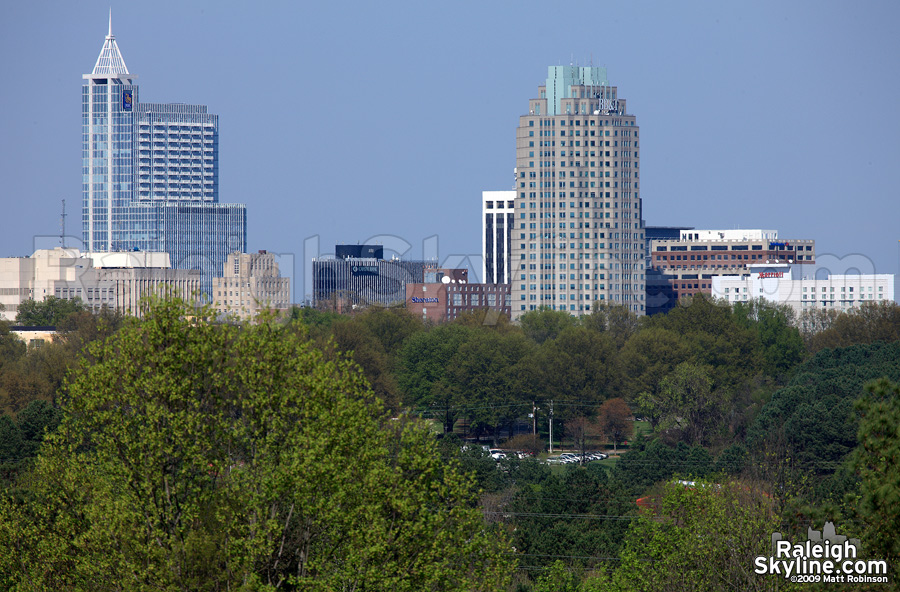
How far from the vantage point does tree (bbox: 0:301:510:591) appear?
32.4 metres

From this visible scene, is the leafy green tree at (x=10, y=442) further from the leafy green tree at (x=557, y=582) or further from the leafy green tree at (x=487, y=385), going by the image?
the leafy green tree at (x=487, y=385)

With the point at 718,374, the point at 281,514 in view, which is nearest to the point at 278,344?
the point at 281,514

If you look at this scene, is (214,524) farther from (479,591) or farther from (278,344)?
(479,591)

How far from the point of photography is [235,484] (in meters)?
32.5

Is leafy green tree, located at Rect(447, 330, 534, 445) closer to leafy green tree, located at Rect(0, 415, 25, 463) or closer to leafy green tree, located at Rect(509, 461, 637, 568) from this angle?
leafy green tree, located at Rect(509, 461, 637, 568)

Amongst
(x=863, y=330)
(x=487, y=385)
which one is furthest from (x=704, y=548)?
(x=863, y=330)

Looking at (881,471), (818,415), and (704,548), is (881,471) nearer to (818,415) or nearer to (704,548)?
(704,548)

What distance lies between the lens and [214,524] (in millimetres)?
32938

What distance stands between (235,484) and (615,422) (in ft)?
329

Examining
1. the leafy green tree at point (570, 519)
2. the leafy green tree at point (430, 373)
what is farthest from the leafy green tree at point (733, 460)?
the leafy green tree at point (430, 373)

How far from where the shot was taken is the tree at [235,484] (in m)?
32.4

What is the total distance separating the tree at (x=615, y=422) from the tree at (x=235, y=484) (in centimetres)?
9466

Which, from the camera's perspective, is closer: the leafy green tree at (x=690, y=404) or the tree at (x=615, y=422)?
the leafy green tree at (x=690, y=404)

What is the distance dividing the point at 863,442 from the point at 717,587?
16762 mm
